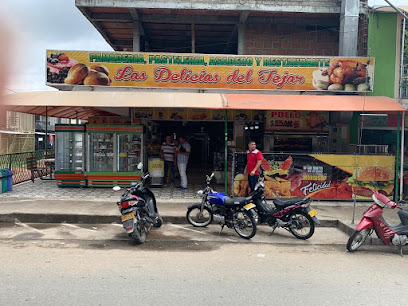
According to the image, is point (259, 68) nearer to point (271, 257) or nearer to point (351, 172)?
point (351, 172)

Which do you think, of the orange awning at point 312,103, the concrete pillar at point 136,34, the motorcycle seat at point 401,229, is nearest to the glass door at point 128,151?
the orange awning at point 312,103

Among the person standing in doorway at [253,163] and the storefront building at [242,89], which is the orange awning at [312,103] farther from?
the person standing in doorway at [253,163]

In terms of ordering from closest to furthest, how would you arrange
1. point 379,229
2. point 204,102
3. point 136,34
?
1. point 379,229
2. point 204,102
3. point 136,34

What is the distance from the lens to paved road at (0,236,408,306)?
430cm

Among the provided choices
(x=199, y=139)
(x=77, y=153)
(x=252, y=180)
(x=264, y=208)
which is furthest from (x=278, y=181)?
(x=199, y=139)

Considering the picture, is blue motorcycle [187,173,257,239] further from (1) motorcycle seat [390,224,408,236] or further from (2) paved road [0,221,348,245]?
(1) motorcycle seat [390,224,408,236]

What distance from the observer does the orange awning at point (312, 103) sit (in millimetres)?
9953

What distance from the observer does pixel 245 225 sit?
7.23 meters

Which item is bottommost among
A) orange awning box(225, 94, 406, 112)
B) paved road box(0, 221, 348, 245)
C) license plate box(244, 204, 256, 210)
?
paved road box(0, 221, 348, 245)

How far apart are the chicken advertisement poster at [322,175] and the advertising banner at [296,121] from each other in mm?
3441

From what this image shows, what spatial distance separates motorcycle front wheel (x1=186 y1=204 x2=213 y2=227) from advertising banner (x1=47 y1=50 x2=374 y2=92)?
551 centimetres

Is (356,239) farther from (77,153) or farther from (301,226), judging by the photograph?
(77,153)

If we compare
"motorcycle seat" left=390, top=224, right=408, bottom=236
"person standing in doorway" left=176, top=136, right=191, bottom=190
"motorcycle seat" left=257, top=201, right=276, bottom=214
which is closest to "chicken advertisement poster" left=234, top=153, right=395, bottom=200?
"person standing in doorway" left=176, top=136, right=191, bottom=190

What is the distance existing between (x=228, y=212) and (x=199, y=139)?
1339 cm
